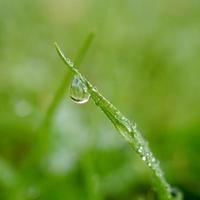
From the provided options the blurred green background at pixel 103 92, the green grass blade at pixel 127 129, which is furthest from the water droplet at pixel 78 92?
the blurred green background at pixel 103 92

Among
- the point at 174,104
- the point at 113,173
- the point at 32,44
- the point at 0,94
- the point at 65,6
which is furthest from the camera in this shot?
the point at 65,6

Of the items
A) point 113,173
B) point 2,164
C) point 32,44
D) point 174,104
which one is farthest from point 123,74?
point 2,164

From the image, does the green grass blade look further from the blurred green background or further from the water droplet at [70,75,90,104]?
the blurred green background

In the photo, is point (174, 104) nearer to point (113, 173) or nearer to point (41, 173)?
point (113, 173)

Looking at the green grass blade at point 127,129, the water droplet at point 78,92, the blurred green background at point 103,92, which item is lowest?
the green grass blade at point 127,129

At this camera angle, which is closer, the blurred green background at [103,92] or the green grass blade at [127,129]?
the green grass blade at [127,129]

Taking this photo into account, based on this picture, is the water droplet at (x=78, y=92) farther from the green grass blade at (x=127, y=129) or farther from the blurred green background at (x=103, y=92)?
the blurred green background at (x=103, y=92)

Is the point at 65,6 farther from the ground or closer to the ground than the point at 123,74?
farther from the ground

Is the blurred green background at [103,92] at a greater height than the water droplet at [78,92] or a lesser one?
greater

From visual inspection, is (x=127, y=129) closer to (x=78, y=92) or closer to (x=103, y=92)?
(x=78, y=92)
